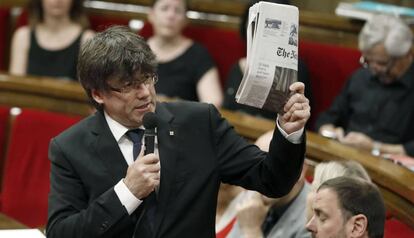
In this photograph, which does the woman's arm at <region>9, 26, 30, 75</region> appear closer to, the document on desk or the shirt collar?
the document on desk

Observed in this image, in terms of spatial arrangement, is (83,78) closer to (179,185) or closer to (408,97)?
(179,185)

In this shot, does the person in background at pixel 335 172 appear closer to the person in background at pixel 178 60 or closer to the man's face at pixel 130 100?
the man's face at pixel 130 100

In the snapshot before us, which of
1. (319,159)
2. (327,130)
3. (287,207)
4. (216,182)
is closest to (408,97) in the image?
(327,130)

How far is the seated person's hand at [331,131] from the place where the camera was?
11.4 feet

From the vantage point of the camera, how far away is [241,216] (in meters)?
2.60

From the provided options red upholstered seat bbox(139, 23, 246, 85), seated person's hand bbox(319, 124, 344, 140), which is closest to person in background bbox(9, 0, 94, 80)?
red upholstered seat bbox(139, 23, 246, 85)

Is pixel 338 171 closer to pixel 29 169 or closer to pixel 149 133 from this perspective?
pixel 149 133

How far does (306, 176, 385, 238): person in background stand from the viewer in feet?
6.37

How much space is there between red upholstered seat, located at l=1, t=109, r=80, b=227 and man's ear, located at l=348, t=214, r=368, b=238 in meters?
1.77

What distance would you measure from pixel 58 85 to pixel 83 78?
1.79 m

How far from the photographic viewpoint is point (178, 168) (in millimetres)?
1979

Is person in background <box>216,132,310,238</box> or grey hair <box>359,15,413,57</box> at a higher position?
grey hair <box>359,15,413,57</box>

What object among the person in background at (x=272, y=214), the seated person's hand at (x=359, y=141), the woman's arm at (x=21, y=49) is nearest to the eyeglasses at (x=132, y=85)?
the person in background at (x=272, y=214)

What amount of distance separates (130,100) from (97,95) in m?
0.09
